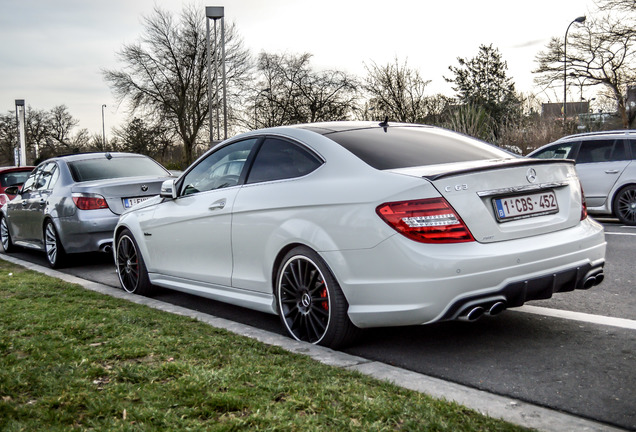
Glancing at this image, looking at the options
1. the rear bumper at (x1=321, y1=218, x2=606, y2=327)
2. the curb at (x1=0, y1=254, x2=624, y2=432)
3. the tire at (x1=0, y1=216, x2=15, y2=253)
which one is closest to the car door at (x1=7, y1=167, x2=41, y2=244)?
the tire at (x1=0, y1=216, x2=15, y2=253)

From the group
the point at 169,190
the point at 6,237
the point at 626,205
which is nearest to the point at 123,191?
the point at 169,190

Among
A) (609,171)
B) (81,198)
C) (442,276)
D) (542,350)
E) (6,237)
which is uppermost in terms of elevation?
(609,171)

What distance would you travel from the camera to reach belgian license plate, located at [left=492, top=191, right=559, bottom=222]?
13.9ft

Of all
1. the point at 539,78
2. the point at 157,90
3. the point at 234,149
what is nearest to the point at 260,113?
the point at 157,90

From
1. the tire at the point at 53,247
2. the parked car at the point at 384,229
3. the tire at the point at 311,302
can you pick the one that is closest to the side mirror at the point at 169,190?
the parked car at the point at 384,229

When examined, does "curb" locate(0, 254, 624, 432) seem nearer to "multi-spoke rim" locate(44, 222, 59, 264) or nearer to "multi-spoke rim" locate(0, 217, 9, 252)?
"multi-spoke rim" locate(44, 222, 59, 264)

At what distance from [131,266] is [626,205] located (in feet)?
28.5

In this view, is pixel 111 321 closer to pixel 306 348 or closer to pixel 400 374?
pixel 306 348

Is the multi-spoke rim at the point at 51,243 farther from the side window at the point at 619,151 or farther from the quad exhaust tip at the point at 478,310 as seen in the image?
the side window at the point at 619,151

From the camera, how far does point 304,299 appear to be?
470cm

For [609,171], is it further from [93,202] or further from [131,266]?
[131,266]

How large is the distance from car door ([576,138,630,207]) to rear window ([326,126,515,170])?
7.72m

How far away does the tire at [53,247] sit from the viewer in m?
9.27

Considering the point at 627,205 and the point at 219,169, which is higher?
the point at 219,169
